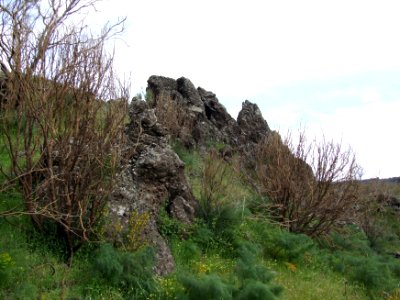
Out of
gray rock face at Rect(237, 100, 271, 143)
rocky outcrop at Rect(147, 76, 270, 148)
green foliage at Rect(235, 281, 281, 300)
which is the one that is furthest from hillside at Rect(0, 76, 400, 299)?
gray rock face at Rect(237, 100, 271, 143)

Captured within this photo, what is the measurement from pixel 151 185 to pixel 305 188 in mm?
5285

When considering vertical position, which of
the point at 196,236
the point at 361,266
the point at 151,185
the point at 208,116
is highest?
the point at 208,116

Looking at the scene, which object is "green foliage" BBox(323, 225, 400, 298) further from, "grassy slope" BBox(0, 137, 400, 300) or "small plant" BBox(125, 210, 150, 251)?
"small plant" BBox(125, 210, 150, 251)

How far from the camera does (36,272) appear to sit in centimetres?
683

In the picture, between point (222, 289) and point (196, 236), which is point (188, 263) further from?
point (222, 289)

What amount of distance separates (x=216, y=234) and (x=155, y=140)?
2315 mm

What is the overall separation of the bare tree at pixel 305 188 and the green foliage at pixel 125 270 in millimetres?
6623

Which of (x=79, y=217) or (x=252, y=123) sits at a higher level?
(x=252, y=123)

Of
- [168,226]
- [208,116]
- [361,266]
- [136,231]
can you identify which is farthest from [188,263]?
[208,116]

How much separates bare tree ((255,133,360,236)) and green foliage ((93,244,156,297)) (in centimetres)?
662

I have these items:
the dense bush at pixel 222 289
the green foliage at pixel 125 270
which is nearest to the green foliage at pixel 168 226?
the green foliage at pixel 125 270

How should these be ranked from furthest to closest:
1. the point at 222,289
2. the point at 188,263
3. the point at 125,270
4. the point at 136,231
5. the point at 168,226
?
the point at 168,226, the point at 188,263, the point at 136,231, the point at 125,270, the point at 222,289

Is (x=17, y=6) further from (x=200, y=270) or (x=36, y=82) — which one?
(x=200, y=270)

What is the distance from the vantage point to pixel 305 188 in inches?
536
